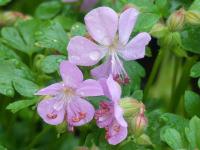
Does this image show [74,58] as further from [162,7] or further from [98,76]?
[162,7]

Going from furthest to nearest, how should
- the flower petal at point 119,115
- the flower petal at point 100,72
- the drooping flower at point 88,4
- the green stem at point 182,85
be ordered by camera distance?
1. the drooping flower at point 88,4
2. the green stem at point 182,85
3. the flower petal at point 100,72
4. the flower petal at point 119,115

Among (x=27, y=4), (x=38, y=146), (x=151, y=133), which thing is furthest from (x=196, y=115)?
(x=27, y=4)

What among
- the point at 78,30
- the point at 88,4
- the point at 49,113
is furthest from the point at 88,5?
the point at 49,113

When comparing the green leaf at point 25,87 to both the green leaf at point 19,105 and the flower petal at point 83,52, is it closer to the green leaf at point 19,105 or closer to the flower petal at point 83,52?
the green leaf at point 19,105

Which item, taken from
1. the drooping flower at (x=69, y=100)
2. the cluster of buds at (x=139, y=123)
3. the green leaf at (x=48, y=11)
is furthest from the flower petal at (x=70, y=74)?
the green leaf at (x=48, y=11)

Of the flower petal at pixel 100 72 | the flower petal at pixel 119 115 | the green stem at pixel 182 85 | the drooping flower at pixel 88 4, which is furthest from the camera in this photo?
the drooping flower at pixel 88 4

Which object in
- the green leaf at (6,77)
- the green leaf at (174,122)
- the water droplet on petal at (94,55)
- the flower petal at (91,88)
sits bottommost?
the green leaf at (6,77)
